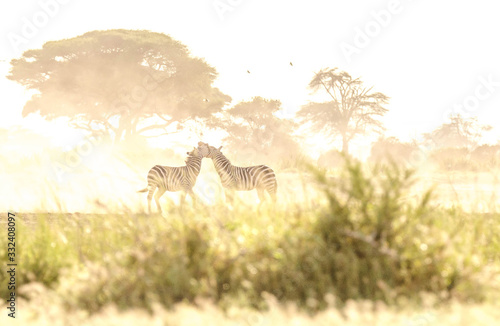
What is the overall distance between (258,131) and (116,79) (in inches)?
480

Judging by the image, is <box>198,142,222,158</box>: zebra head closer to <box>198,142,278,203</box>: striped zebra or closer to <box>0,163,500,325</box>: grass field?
<box>198,142,278,203</box>: striped zebra

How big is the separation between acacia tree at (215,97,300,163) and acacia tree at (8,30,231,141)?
5.72m

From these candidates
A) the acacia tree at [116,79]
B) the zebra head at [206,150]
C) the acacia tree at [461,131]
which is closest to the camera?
the zebra head at [206,150]

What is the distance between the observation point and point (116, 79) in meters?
35.5

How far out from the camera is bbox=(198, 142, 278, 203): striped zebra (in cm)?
1645

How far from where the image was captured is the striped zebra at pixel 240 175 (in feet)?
54.0

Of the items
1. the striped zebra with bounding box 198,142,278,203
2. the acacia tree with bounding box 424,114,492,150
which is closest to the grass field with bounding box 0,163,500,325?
the striped zebra with bounding box 198,142,278,203

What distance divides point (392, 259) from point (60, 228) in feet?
15.3

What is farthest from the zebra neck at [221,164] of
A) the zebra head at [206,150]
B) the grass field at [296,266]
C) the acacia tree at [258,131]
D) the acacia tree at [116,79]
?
the acacia tree at [258,131]

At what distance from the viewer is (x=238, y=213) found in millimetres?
6977

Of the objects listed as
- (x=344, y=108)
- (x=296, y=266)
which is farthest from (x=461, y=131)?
(x=296, y=266)

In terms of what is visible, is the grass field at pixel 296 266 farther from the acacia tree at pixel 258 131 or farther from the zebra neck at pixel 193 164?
the acacia tree at pixel 258 131

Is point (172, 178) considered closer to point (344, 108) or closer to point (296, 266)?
point (296, 266)

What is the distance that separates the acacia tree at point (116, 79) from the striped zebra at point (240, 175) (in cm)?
2005
